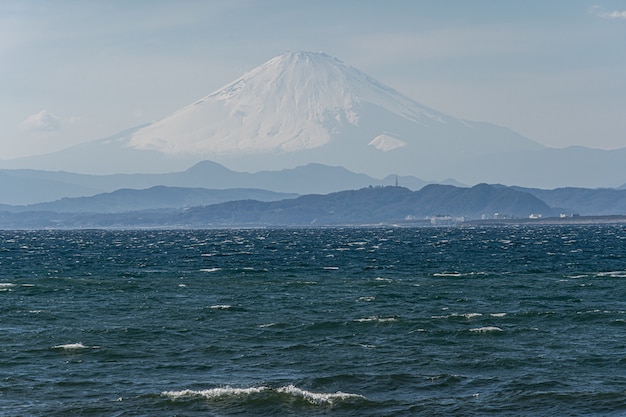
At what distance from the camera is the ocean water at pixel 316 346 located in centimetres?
3822

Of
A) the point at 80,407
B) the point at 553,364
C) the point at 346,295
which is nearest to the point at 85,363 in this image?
the point at 80,407

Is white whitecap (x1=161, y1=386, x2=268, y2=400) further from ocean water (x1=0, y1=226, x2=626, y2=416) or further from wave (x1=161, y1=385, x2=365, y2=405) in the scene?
ocean water (x1=0, y1=226, x2=626, y2=416)

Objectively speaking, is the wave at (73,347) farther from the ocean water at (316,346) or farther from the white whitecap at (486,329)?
the white whitecap at (486,329)

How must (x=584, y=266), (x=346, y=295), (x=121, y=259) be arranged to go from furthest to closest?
1. (x=121, y=259)
2. (x=584, y=266)
3. (x=346, y=295)

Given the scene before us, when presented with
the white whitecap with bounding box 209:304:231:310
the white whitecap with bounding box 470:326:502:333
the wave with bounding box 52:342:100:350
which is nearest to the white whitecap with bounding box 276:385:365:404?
the wave with bounding box 52:342:100:350

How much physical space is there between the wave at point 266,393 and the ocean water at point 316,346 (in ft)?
0.27

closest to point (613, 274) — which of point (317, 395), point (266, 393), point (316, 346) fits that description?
point (316, 346)

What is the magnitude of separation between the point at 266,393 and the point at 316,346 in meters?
11.6

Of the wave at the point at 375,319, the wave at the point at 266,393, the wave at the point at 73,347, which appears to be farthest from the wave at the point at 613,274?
the wave at the point at 266,393

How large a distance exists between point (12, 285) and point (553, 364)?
57965 millimetres

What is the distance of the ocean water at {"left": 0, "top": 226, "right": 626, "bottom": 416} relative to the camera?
38219 mm

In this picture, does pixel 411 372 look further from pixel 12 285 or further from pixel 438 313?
pixel 12 285

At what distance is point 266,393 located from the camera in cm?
3916

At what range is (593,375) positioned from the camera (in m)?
42.5
